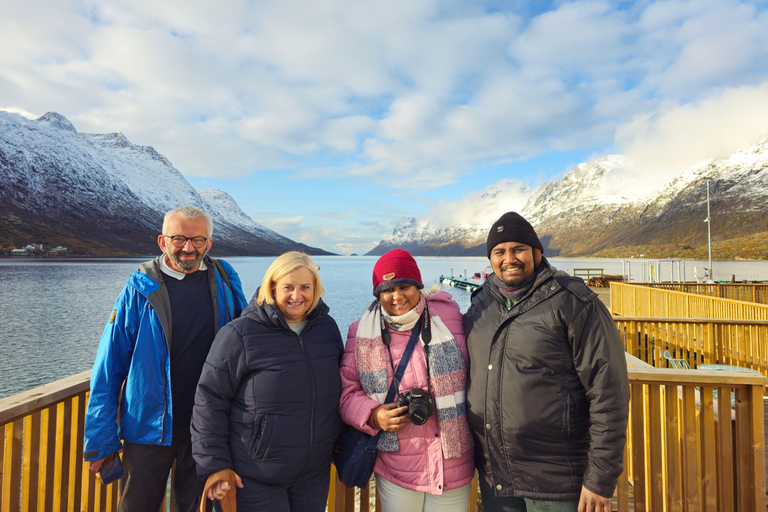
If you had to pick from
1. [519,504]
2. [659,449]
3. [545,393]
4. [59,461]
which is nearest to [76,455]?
[59,461]

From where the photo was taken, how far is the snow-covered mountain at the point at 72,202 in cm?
11512

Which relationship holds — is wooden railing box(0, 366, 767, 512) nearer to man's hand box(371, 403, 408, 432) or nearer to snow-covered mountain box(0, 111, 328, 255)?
man's hand box(371, 403, 408, 432)

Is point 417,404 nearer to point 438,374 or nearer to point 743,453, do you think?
point 438,374

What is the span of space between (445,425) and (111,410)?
63.5 inches

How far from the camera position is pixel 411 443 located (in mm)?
1851

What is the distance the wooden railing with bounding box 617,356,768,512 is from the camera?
2016 mm

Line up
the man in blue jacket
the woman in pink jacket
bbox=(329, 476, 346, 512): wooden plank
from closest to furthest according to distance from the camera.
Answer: the woman in pink jacket, the man in blue jacket, bbox=(329, 476, 346, 512): wooden plank

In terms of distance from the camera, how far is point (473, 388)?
1.86 metres

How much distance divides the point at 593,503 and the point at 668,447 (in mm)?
764

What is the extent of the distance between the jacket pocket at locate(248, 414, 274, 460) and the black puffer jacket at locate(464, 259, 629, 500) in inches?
36.5

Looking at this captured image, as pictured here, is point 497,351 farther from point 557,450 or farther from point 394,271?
point 394,271

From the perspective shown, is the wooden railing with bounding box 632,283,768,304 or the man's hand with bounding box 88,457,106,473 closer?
the man's hand with bounding box 88,457,106,473

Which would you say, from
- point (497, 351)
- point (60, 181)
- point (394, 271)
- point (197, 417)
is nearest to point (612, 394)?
point (497, 351)

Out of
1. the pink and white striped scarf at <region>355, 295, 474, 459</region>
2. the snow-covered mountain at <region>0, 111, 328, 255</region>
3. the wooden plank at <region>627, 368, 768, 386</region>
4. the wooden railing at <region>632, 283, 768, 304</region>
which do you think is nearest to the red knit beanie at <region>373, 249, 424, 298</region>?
the pink and white striped scarf at <region>355, 295, 474, 459</region>
